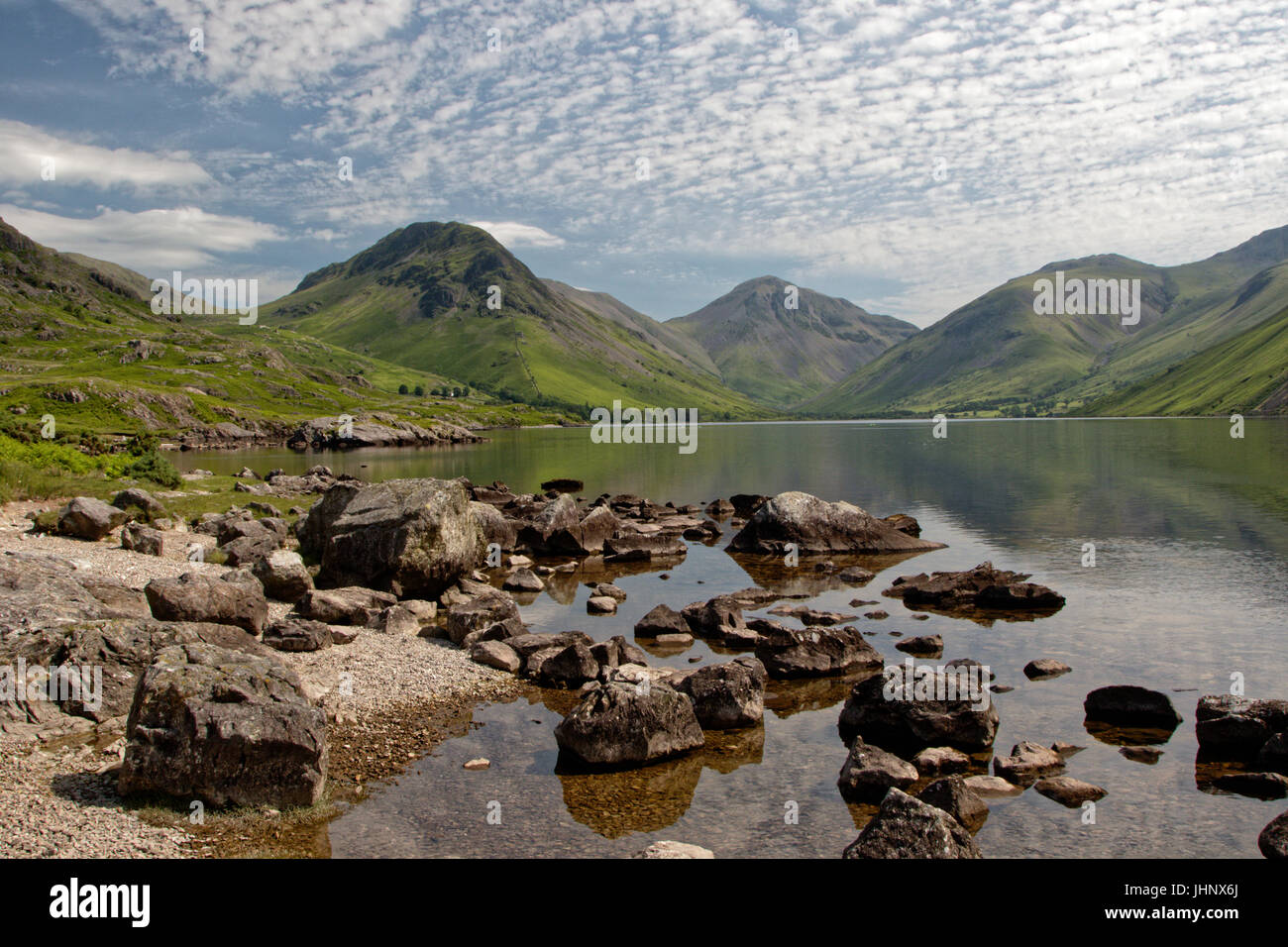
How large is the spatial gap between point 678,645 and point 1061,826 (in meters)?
15.2

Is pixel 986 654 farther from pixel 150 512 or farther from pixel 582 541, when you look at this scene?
pixel 150 512

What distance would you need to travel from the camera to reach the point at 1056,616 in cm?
3178

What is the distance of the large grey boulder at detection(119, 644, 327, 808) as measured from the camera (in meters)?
14.5

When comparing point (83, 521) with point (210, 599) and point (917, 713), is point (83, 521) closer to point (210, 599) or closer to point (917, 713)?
point (210, 599)

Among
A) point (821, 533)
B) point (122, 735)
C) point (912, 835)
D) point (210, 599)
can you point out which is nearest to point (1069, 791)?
point (912, 835)

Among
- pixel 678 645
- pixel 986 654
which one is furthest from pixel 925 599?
pixel 678 645

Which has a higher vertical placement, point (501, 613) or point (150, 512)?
point (150, 512)

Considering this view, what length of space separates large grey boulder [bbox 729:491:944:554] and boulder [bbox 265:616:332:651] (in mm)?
28855

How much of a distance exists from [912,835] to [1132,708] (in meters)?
11.5

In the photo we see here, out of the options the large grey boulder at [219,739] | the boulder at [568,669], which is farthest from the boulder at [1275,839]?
the large grey boulder at [219,739]

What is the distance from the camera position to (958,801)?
1536cm

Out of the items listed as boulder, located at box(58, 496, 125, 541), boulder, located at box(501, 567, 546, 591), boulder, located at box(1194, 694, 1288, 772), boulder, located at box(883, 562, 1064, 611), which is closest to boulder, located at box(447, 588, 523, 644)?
boulder, located at box(501, 567, 546, 591)

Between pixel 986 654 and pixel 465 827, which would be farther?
pixel 986 654

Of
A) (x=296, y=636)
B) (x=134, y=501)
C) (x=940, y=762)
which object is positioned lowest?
(x=940, y=762)
